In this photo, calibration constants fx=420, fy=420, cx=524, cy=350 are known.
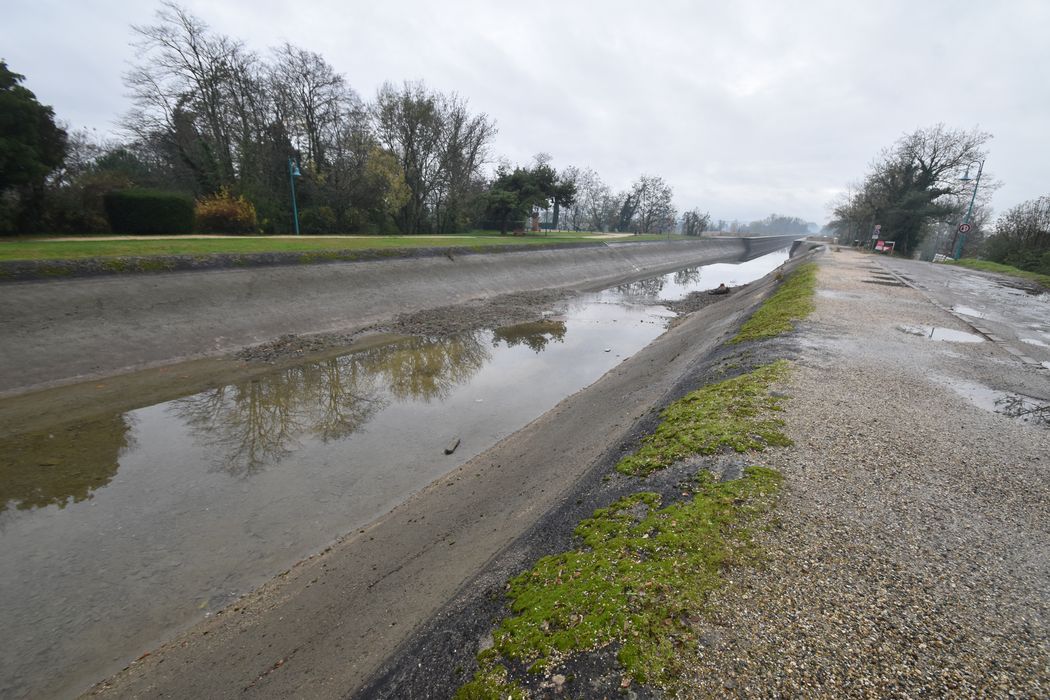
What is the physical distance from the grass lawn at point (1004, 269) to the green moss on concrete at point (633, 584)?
3536 cm

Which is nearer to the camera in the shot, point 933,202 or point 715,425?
point 715,425

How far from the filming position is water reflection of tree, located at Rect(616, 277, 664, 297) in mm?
32562

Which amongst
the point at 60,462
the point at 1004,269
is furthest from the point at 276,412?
the point at 1004,269

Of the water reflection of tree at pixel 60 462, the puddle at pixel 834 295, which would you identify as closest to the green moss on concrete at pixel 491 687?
the water reflection of tree at pixel 60 462

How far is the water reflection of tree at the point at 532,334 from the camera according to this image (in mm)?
18016

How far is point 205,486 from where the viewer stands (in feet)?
25.2

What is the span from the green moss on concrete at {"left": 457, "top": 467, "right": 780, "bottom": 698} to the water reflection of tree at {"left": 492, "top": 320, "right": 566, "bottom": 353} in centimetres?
1227

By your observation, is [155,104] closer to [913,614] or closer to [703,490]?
[703,490]

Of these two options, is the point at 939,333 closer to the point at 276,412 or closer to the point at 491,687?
the point at 491,687

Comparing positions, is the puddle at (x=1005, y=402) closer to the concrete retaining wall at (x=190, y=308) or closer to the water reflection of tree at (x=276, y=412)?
the water reflection of tree at (x=276, y=412)

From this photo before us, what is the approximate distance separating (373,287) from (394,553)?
1801cm

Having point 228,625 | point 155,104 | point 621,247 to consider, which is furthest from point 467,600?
point 621,247

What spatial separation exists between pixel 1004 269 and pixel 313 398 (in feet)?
164

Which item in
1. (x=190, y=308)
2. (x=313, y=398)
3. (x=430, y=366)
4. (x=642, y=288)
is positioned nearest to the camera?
(x=313, y=398)
